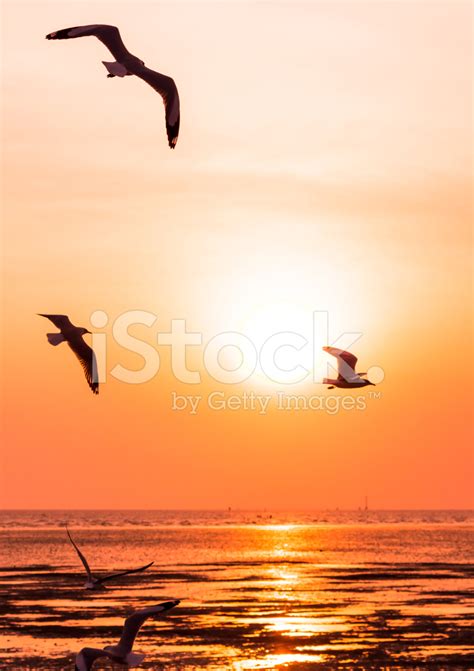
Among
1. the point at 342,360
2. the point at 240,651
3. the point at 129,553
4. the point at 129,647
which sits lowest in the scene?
the point at 129,553

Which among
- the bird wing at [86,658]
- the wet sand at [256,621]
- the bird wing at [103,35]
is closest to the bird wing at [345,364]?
the bird wing at [86,658]

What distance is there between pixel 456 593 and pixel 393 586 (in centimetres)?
656

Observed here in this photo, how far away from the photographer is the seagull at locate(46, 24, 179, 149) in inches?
943

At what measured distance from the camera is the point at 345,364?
3709cm

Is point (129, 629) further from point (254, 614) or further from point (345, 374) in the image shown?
point (254, 614)

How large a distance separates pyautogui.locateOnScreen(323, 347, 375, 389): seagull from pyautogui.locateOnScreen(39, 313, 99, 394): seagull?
985cm

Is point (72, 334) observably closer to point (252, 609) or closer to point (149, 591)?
point (252, 609)

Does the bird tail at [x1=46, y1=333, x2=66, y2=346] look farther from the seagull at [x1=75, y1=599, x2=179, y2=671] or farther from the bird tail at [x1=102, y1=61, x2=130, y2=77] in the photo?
the bird tail at [x1=102, y1=61, x2=130, y2=77]

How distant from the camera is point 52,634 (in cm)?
5247

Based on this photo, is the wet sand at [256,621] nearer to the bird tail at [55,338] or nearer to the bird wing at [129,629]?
the bird wing at [129,629]

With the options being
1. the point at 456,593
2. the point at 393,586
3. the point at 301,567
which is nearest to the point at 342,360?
the point at 456,593

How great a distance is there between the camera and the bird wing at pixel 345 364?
36.5m

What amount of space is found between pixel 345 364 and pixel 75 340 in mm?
11223

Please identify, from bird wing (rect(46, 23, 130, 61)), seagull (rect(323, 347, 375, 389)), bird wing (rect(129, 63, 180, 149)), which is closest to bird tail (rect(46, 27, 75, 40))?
bird wing (rect(46, 23, 130, 61))
